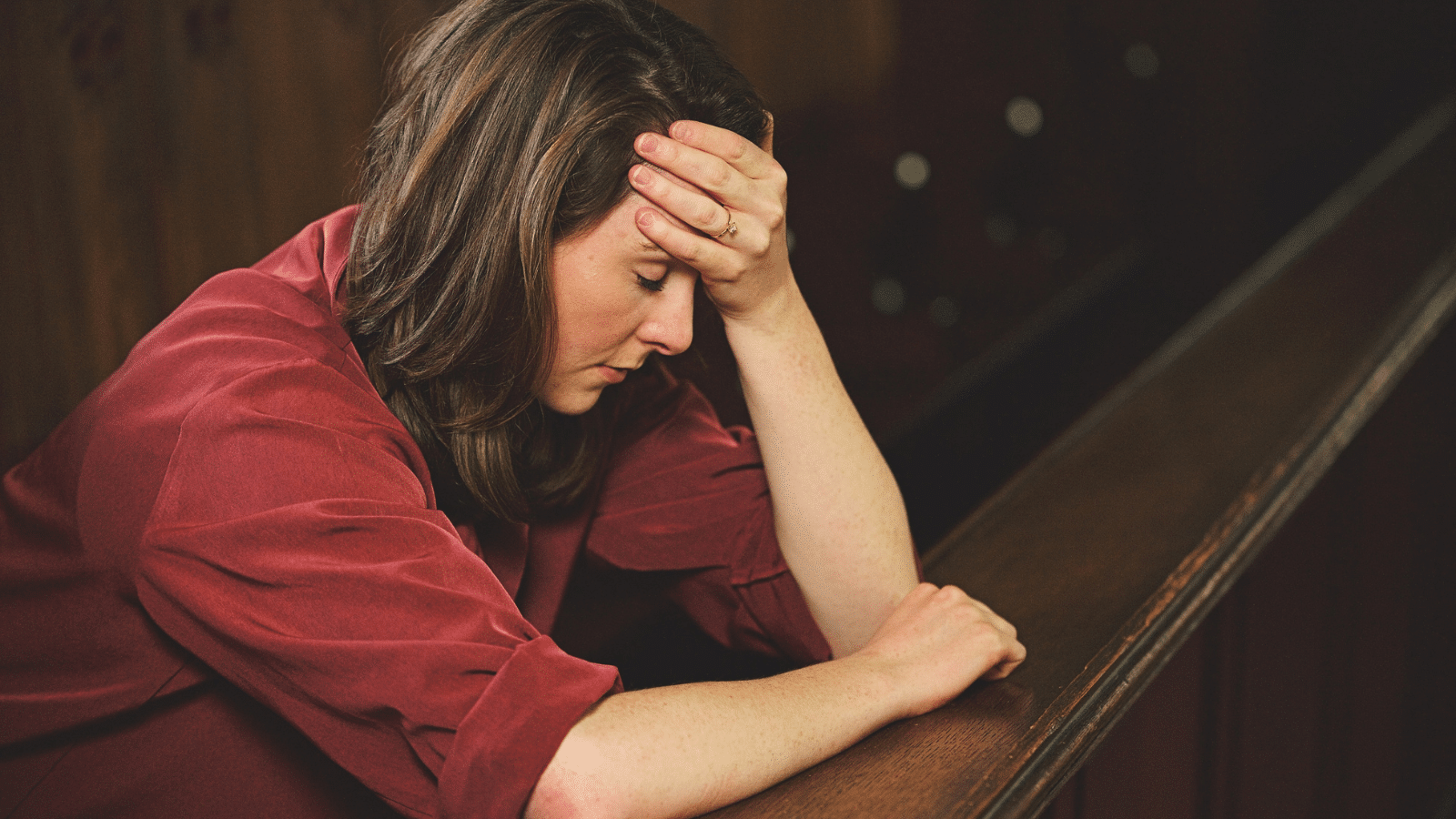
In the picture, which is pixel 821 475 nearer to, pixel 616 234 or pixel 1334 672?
pixel 616 234

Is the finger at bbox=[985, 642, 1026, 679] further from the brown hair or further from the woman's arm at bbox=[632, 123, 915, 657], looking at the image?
the brown hair

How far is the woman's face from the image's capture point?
960 millimetres

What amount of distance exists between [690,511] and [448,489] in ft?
1.18

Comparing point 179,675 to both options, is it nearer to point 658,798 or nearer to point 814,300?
point 658,798

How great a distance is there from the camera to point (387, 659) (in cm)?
72

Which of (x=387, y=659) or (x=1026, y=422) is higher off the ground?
(x=387, y=659)

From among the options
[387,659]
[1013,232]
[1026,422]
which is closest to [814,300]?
[1026,422]

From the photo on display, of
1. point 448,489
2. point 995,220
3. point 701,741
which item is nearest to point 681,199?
point 448,489

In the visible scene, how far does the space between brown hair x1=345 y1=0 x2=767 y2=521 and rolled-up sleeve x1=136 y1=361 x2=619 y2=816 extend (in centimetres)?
18

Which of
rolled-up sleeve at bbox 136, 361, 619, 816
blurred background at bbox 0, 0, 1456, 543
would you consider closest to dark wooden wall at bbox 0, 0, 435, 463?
blurred background at bbox 0, 0, 1456, 543

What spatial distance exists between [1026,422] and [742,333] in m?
1.69

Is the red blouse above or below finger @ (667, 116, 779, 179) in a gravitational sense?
below

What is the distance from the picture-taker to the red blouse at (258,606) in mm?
726

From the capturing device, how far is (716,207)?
996mm
